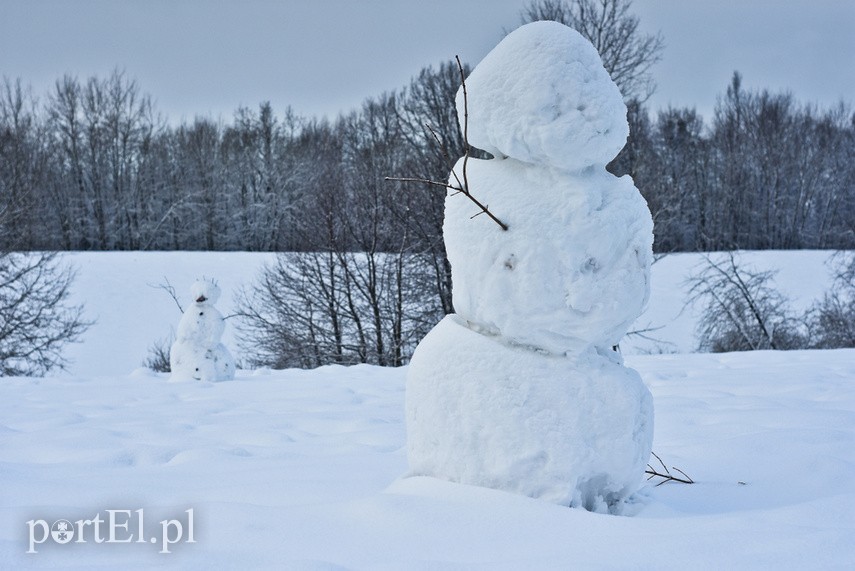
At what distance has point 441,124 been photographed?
16.0 m

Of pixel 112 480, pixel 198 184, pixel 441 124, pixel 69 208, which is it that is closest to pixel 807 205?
pixel 441 124

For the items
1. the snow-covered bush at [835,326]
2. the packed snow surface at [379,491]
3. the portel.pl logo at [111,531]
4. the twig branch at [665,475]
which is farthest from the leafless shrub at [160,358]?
the snow-covered bush at [835,326]

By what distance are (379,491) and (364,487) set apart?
4.8 inches

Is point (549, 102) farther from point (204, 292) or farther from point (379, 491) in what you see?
point (204, 292)

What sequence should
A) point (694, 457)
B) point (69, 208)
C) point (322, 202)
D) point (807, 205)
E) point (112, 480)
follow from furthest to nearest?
point (807, 205) → point (69, 208) → point (322, 202) → point (694, 457) → point (112, 480)

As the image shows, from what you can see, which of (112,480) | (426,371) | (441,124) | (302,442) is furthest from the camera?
(441,124)

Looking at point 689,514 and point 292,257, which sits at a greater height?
point 292,257

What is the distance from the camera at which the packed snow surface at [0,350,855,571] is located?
2098 mm

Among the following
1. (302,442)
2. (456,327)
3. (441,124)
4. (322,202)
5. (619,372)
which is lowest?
(302,442)

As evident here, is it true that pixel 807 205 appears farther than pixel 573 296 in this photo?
Yes

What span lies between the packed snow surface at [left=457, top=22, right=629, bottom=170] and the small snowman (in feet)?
20.5

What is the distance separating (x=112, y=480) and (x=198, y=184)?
2859cm

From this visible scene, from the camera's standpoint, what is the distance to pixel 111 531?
2.40 metres

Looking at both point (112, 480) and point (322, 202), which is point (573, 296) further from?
point (322, 202)
